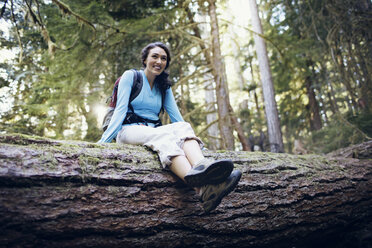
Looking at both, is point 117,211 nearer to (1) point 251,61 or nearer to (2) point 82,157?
(2) point 82,157

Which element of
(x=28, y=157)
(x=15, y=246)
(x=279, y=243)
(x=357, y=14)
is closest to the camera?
(x=15, y=246)

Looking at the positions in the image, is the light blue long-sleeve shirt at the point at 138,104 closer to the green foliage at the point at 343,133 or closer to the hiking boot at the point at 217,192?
the hiking boot at the point at 217,192

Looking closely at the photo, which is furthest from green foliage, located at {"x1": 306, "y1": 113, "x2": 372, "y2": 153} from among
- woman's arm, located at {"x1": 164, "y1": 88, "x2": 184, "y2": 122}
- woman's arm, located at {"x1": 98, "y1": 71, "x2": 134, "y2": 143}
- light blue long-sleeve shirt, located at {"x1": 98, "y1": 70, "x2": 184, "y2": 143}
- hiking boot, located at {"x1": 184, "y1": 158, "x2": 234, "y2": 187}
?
woman's arm, located at {"x1": 98, "y1": 71, "x2": 134, "y2": 143}

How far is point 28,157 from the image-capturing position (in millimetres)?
1779

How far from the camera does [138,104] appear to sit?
9.70 feet

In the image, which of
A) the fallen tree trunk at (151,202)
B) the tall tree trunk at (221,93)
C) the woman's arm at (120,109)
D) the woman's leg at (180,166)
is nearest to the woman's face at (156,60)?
the woman's arm at (120,109)

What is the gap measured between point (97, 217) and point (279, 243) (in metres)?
1.85

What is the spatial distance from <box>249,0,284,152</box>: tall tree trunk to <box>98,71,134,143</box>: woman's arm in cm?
676

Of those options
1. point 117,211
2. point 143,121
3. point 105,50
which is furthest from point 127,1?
point 117,211

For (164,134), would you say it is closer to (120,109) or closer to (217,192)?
(120,109)

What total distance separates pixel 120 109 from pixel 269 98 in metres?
7.56

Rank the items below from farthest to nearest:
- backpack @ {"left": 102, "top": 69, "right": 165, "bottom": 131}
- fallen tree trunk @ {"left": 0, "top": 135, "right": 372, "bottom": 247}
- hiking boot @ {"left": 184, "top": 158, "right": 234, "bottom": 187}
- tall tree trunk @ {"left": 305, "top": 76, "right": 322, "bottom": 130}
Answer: tall tree trunk @ {"left": 305, "top": 76, "right": 322, "bottom": 130} < backpack @ {"left": 102, "top": 69, "right": 165, "bottom": 131} < hiking boot @ {"left": 184, "top": 158, "right": 234, "bottom": 187} < fallen tree trunk @ {"left": 0, "top": 135, "right": 372, "bottom": 247}

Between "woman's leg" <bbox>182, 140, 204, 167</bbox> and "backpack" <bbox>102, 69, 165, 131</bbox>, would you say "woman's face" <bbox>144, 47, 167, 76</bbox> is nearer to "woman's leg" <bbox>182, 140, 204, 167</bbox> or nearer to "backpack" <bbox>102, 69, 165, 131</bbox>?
"backpack" <bbox>102, 69, 165, 131</bbox>

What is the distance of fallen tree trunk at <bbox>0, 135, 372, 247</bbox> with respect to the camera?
158 cm
